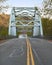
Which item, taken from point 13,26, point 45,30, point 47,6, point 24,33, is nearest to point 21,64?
point 47,6

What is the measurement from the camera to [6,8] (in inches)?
1390

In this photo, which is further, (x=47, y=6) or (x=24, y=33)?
(x=24, y=33)

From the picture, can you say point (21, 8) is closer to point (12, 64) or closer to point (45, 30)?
point (45, 30)

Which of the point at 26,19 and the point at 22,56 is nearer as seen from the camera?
the point at 22,56

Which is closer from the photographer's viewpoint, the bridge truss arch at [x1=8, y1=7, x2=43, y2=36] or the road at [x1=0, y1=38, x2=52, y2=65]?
the road at [x1=0, y1=38, x2=52, y2=65]

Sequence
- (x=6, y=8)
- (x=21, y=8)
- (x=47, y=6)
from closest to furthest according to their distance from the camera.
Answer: (x=6, y=8)
(x=47, y=6)
(x=21, y=8)

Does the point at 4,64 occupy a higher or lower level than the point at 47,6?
lower

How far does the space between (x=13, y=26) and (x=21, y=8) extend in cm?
1564

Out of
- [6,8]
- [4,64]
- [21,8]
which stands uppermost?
[21,8]

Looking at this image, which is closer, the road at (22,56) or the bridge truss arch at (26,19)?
the road at (22,56)

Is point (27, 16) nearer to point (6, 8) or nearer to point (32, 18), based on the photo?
point (32, 18)

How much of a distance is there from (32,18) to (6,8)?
3406 inches

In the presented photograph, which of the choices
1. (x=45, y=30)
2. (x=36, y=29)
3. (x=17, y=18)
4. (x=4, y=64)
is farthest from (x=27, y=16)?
(x=4, y=64)

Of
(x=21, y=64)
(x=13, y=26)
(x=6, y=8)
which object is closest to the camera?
(x=21, y=64)
